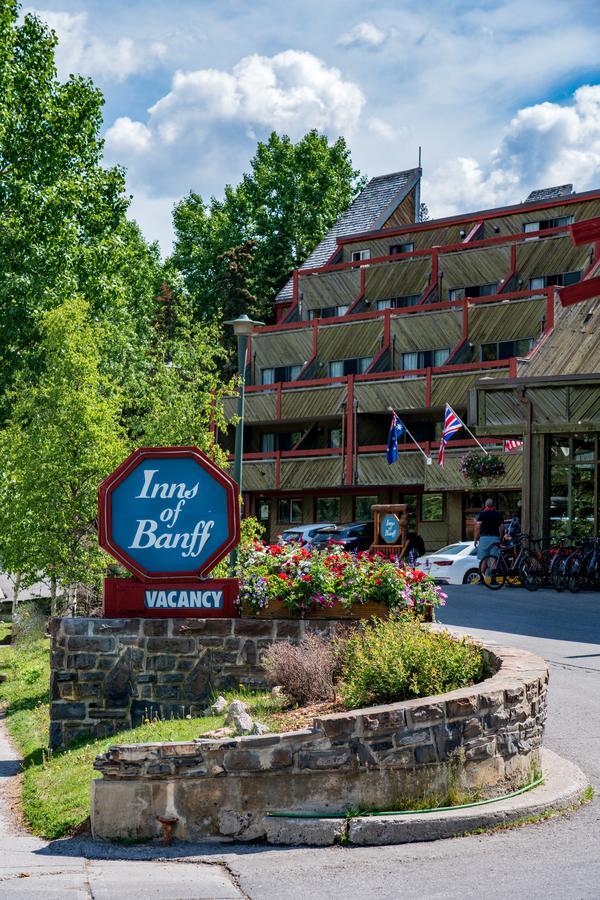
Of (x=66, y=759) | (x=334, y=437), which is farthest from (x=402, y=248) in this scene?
(x=66, y=759)

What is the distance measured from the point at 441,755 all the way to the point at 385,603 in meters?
4.25

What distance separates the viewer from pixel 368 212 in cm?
6319

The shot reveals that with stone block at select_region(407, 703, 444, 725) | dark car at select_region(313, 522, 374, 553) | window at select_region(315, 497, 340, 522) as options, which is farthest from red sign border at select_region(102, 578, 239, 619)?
window at select_region(315, 497, 340, 522)

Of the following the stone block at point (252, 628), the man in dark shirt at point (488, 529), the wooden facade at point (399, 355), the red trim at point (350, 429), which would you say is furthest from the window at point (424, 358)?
the stone block at point (252, 628)

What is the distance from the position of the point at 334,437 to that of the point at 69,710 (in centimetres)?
4188

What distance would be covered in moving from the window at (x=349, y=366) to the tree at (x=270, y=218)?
17.3 m

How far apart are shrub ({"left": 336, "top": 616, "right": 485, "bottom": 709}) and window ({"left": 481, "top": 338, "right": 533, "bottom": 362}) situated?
120 ft

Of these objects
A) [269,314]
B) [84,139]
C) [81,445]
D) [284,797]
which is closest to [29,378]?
[84,139]

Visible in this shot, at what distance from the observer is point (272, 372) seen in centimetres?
5647

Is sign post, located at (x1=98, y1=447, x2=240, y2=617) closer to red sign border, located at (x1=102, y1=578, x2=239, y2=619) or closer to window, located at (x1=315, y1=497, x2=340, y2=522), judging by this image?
red sign border, located at (x1=102, y1=578, x2=239, y2=619)

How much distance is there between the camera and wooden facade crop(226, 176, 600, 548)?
46875 millimetres

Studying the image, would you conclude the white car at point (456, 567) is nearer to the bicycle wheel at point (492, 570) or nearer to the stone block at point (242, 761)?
the bicycle wheel at point (492, 570)

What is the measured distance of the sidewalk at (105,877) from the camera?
7.28 meters

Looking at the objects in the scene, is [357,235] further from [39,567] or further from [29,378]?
[39,567]
